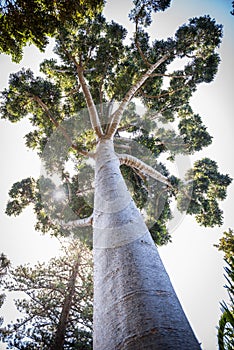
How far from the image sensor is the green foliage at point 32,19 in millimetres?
3953

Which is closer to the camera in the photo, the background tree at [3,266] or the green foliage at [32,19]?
the green foliage at [32,19]

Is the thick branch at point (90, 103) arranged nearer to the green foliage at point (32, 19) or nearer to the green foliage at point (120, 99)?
the green foliage at point (120, 99)

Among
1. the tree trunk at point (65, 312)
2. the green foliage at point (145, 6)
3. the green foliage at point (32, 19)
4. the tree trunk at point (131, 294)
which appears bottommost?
the tree trunk at point (131, 294)

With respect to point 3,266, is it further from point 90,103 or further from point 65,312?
point 90,103

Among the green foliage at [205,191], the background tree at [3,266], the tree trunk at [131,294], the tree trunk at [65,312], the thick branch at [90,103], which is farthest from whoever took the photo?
the background tree at [3,266]

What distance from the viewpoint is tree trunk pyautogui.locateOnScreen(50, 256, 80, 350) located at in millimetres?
6858

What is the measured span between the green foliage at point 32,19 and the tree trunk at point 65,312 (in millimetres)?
7801

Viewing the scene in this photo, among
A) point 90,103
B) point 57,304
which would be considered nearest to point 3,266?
point 57,304

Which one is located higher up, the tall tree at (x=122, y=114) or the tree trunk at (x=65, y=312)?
the tall tree at (x=122, y=114)

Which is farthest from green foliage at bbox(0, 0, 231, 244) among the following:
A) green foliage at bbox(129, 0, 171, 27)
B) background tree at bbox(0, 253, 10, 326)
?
background tree at bbox(0, 253, 10, 326)

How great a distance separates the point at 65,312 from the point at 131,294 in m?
7.90

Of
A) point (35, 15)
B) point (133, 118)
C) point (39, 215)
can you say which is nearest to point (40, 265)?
point (39, 215)

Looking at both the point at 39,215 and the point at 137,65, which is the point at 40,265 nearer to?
the point at 39,215

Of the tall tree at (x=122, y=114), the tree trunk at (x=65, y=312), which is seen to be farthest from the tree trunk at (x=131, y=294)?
the tree trunk at (x=65, y=312)
